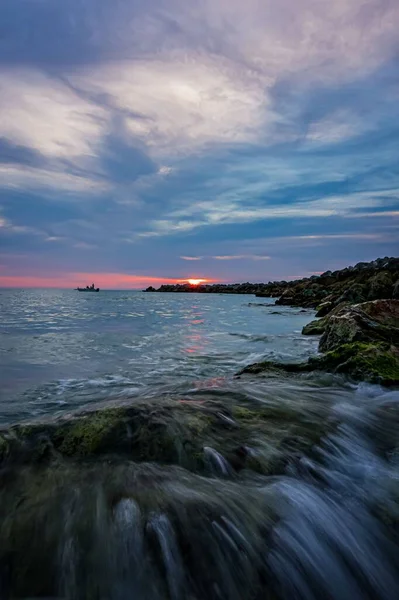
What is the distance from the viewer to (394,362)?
696cm

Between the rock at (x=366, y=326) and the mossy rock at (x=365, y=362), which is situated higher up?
the rock at (x=366, y=326)

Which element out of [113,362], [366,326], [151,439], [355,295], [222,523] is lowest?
[113,362]

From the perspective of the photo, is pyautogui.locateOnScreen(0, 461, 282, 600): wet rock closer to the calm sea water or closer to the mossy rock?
the calm sea water

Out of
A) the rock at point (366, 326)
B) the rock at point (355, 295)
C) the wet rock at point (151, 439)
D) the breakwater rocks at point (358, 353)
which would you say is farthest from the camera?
the rock at point (355, 295)

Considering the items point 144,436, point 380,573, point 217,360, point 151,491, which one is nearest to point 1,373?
point 217,360

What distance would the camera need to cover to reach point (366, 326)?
9.11 meters

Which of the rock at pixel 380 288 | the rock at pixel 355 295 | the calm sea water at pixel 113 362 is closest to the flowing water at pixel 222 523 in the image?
the calm sea water at pixel 113 362

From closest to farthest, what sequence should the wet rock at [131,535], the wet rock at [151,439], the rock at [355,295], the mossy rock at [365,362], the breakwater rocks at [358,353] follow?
the wet rock at [131,535], the wet rock at [151,439], the mossy rock at [365,362], the breakwater rocks at [358,353], the rock at [355,295]

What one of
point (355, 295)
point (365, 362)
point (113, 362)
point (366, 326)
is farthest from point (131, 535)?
point (355, 295)

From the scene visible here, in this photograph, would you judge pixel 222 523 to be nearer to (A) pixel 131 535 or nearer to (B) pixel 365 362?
(A) pixel 131 535

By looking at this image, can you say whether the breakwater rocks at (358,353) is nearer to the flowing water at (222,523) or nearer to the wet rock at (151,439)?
the flowing water at (222,523)

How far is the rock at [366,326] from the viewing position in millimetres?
8664

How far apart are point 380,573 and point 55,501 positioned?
7.97 feet

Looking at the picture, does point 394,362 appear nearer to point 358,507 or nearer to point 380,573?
point 358,507
